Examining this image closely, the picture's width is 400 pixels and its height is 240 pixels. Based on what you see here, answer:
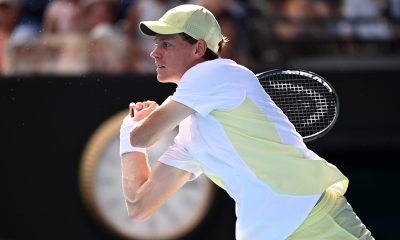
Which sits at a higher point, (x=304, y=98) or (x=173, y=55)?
(x=173, y=55)

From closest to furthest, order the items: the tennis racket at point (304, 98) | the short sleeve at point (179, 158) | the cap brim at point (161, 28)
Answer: the cap brim at point (161, 28) < the short sleeve at point (179, 158) < the tennis racket at point (304, 98)

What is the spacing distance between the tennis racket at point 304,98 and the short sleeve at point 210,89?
0.58 metres

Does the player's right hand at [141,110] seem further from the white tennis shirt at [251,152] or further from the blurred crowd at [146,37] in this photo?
the blurred crowd at [146,37]

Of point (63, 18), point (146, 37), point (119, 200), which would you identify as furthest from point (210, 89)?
point (119, 200)

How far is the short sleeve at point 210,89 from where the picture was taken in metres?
4.73

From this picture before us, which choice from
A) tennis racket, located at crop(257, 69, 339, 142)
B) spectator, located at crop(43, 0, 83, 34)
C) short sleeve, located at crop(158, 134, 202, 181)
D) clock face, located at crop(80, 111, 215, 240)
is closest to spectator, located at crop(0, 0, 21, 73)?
spectator, located at crop(43, 0, 83, 34)

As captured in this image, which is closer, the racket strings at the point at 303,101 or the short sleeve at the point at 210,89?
the short sleeve at the point at 210,89

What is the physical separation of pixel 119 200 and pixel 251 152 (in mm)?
5895

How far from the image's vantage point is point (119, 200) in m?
10.5

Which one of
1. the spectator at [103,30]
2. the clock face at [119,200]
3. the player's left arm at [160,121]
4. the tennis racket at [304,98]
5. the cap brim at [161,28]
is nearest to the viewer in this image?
the player's left arm at [160,121]

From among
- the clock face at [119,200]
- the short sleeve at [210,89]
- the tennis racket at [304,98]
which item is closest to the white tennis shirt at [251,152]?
the short sleeve at [210,89]

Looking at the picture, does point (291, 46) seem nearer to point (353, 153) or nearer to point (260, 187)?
point (353, 153)

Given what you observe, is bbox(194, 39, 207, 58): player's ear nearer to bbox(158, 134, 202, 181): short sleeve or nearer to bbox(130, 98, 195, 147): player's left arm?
bbox(130, 98, 195, 147): player's left arm

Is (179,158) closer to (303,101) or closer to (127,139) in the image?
(127,139)
